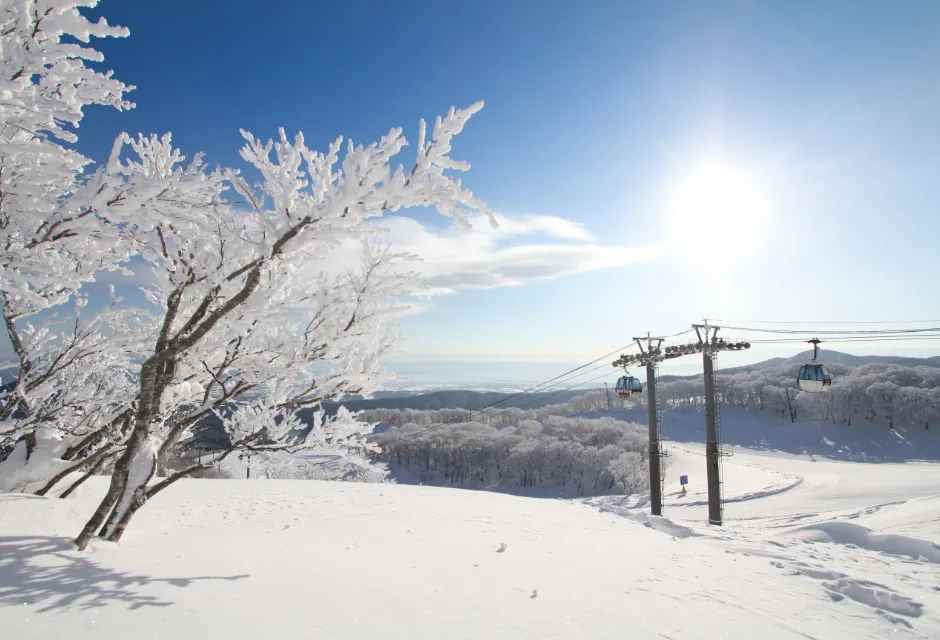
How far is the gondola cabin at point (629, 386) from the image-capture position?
720 inches

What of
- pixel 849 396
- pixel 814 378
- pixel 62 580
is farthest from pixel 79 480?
pixel 849 396

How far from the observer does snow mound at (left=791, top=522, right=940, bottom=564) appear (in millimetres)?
8148

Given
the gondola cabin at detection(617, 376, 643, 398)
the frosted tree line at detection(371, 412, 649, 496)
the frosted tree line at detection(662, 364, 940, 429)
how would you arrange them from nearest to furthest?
1. the gondola cabin at detection(617, 376, 643, 398)
2. the frosted tree line at detection(371, 412, 649, 496)
3. the frosted tree line at detection(662, 364, 940, 429)

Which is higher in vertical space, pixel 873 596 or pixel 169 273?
pixel 169 273

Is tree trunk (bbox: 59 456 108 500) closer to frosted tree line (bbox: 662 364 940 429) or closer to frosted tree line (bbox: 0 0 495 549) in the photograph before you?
frosted tree line (bbox: 0 0 495 549)

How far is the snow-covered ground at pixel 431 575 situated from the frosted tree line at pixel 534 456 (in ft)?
163

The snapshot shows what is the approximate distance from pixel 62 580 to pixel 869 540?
1319cm

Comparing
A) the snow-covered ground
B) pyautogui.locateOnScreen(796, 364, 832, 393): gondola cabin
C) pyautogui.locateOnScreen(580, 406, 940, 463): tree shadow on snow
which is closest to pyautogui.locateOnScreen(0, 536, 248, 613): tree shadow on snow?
the snow-covered ground

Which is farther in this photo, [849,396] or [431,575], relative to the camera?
[849,396]

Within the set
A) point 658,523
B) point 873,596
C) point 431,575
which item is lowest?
point 658,523

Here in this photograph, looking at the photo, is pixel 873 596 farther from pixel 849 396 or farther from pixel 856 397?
pixel 856 397

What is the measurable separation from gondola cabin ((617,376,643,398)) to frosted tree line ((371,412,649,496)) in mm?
41332

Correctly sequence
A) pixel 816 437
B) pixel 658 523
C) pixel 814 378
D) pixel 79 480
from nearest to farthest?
pixel 79 480
pixel 658 523
pixel 814 378
pixel 816 437

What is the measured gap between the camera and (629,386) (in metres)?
18.4
